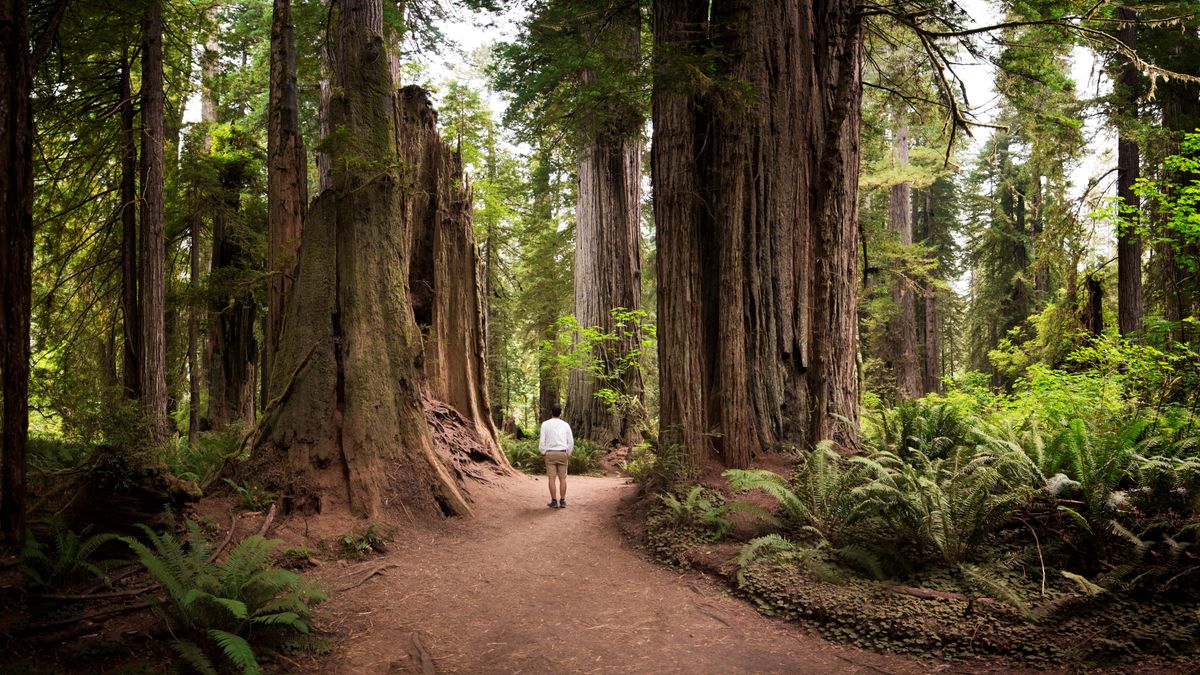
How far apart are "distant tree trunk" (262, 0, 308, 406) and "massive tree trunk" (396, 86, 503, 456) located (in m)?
1.68

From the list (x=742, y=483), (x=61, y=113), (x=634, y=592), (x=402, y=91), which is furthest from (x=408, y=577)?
(x=61, y=113)

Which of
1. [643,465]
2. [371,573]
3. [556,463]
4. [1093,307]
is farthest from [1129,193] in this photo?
[371,573]

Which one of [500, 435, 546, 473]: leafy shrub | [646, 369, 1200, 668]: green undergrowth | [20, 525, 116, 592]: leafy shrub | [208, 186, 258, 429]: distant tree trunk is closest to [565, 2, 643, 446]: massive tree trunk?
[500, 435, 546, 473]: leafy shrub

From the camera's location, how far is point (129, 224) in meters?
9.35

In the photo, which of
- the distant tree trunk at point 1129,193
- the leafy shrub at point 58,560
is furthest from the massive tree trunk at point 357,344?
the distant tree trunk at point 1129,193

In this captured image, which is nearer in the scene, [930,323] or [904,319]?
[904,319]

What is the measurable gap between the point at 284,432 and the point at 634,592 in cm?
439

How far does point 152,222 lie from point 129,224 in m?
0.57

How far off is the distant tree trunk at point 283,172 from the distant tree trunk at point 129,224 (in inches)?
71.2

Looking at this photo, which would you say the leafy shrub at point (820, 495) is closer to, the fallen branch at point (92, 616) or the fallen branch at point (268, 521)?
the fallen branch at point (268, 521)

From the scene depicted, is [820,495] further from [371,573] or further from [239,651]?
[239,651]

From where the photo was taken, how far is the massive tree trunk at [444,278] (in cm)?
1035

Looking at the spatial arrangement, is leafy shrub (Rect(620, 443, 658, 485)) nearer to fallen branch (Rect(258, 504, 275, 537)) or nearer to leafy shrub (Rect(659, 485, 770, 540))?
leafy shrub (Rect(659, 485, 770, 540))

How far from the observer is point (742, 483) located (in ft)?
20.9
